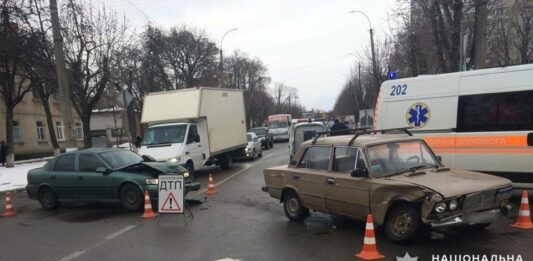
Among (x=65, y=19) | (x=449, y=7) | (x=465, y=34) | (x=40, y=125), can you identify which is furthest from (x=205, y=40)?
(x=465, y=34)

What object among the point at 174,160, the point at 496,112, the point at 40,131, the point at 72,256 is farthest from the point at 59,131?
the point at 496,112

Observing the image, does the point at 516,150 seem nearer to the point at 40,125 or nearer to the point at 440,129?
the point at 440,129

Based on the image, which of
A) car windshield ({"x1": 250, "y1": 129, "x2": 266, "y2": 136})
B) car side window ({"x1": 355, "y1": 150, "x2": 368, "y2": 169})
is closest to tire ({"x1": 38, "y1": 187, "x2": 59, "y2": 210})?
car side window ({"x1": 355, "y1": 150, "x2": 368, "y2": 169})

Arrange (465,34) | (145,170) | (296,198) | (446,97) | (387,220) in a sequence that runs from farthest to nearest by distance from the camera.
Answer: (465,34), (145,170), (446,97), (296,198), (387,220)

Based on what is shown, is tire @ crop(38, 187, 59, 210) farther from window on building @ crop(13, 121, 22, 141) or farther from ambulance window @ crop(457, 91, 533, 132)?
window on building @ crop(13, 121, 22, 141)

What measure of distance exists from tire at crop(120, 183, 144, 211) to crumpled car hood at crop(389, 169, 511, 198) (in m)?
6.01

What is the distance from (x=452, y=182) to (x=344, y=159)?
5.96ft

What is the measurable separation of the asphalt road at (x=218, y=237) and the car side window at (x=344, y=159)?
101 cm

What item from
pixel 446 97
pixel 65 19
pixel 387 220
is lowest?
pixel 387 220

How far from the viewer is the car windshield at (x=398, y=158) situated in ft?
23.4

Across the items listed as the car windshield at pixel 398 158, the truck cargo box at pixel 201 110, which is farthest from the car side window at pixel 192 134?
the car windshield at pixel 398 158

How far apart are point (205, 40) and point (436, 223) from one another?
51.9 m

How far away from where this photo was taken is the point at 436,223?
19.9 feet

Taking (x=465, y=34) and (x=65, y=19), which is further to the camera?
(x=65, y=19)
